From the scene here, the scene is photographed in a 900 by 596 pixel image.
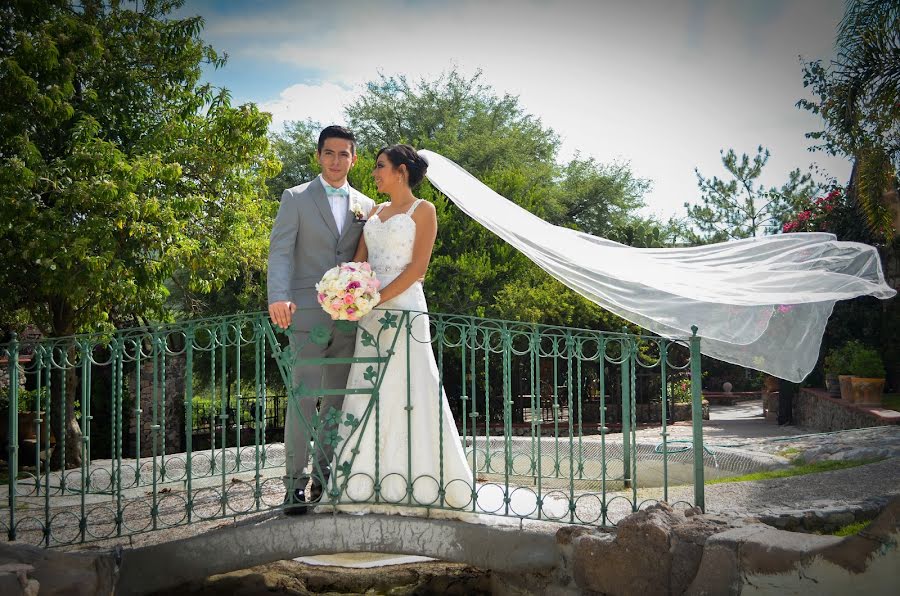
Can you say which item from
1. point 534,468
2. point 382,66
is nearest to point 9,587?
point 534,468

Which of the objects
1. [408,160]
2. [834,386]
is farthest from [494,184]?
[408,160]

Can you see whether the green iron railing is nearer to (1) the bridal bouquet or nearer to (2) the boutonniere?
(1) the bridal bouquet

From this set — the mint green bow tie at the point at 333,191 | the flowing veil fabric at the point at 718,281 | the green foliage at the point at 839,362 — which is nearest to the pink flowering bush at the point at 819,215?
the green foliage at the point at 839,362

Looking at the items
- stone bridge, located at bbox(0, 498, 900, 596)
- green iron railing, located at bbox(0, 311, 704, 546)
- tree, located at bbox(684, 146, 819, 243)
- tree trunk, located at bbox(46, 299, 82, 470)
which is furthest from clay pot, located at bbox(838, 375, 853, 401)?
tree, located at bbox(684, 146, 819, 243)

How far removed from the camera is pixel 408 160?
16.8 feet

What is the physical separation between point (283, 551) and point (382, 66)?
69.2 feet

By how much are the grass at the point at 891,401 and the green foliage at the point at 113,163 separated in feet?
32.7

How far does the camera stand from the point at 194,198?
9.05m

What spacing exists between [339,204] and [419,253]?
66cm

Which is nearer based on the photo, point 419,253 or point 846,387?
point 419,253

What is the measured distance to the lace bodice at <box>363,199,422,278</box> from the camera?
16.5 ft

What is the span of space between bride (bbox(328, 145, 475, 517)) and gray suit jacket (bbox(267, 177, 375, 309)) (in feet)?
0.84

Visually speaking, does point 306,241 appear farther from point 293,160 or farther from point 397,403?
point 293,160

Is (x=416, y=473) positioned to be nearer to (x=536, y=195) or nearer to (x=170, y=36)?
(x=170, y=36)
